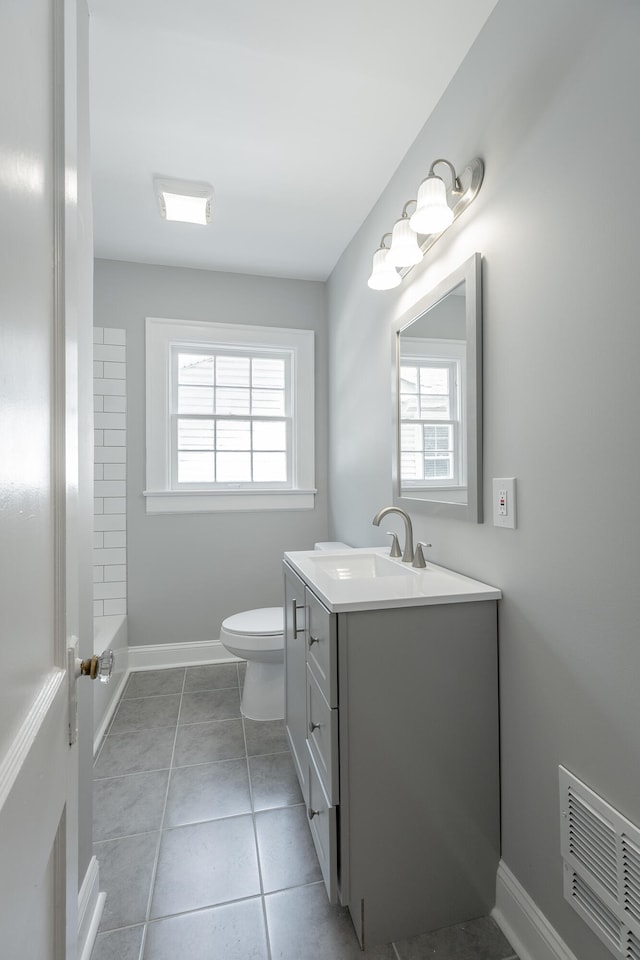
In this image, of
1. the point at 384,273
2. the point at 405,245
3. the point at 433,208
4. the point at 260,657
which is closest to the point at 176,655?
the point at 260,657

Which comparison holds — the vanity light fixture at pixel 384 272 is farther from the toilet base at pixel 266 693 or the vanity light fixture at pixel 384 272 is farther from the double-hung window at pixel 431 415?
the toilet base at pixel 266 693

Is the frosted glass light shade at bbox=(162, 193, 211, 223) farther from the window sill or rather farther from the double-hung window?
the window sill

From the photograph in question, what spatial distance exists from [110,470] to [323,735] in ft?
7.29

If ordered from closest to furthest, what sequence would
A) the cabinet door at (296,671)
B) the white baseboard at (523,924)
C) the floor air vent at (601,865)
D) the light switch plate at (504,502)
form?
the floor air vent at (601,865), the white baseboard at (523,924), the light switch plate at (504,502), the cabinet door at (296,671)

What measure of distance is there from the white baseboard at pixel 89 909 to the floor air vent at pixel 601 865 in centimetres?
117

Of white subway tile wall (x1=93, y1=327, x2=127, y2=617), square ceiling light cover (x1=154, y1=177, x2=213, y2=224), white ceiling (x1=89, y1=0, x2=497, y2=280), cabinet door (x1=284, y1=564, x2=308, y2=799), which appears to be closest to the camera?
white ceiling (x1=89, y1=0, x2=497, y2=280)

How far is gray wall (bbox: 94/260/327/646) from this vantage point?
290 centimetres

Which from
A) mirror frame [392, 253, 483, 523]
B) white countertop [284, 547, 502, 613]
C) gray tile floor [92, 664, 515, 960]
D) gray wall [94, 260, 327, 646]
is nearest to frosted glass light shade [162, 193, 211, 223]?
gray wall [94, 260, 327, 646]

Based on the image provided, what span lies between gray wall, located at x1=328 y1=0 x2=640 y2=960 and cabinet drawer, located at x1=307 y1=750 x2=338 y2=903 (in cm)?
49

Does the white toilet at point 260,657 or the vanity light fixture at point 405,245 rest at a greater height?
the vanity light fixture at point 405,245

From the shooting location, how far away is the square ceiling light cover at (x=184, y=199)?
2129 millimetres

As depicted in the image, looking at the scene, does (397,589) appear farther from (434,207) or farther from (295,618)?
(434,207)

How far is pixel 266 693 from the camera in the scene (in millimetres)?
2295

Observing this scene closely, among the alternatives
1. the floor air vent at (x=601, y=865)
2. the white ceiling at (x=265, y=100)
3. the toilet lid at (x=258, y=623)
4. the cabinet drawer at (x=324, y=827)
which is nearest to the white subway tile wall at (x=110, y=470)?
the white ceiling at (x=265, y=100)
